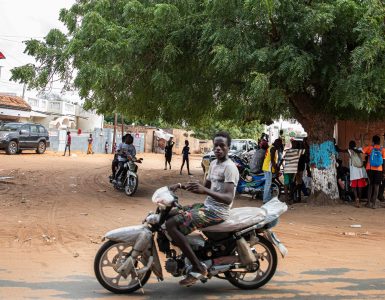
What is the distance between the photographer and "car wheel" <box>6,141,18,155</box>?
28.6 m

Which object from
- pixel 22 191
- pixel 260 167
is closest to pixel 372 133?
pixel 260 167

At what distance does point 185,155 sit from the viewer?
21281mm

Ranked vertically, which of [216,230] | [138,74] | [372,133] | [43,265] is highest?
[138,74]

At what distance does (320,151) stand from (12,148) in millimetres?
22204

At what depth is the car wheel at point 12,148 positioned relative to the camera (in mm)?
28578

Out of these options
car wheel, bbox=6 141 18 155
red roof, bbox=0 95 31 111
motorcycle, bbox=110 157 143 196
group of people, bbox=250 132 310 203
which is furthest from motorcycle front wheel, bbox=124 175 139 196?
red roof, bbox=0 95 31 111

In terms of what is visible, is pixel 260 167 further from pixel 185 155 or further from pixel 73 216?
pixel 185 155

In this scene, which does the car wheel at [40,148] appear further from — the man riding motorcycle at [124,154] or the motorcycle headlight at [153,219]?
the motorcycle headlight at [153,219]

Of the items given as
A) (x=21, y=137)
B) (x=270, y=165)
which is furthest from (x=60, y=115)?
(x=270, y=165)

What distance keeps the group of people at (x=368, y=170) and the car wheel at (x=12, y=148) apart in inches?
884

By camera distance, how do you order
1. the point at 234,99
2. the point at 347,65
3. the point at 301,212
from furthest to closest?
1. the point at 234,99
2. the point at 301,212
3. the point at 347,65

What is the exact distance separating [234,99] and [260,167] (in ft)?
6.86

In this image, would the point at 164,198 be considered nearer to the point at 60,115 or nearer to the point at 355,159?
the point at 355,159

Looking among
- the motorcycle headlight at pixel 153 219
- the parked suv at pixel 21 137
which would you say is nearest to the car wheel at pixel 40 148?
the parked suv at pixel 21 137
